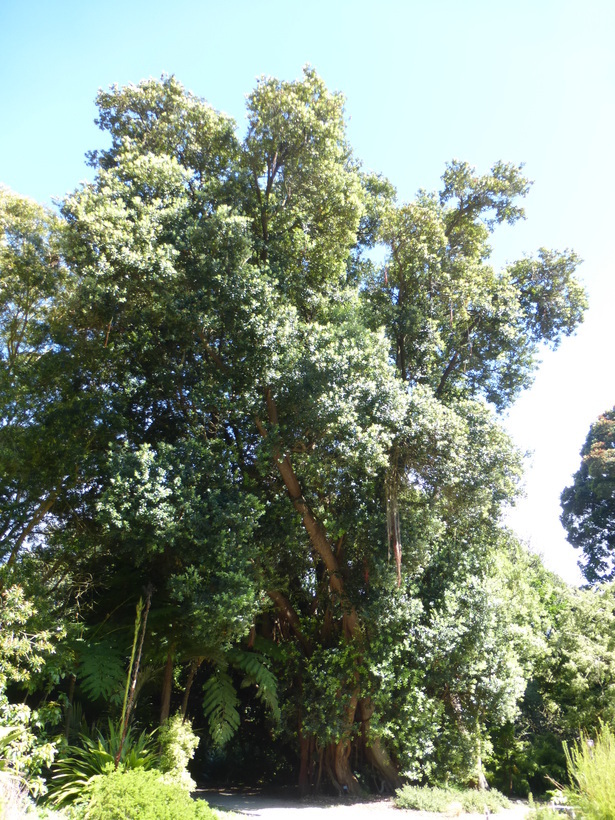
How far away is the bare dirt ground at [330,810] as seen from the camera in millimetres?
8766

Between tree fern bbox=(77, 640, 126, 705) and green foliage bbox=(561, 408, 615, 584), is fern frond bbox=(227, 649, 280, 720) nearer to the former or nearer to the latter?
tree fern bbox=(77, 640, 126, 705)

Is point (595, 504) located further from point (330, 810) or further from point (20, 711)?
point (20, 711)

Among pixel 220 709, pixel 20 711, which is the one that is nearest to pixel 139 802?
pixel 20 711

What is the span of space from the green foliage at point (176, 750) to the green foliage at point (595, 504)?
21.3m

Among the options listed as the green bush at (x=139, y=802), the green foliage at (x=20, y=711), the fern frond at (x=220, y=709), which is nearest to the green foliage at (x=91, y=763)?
the green foliage at (x=20, y=711)

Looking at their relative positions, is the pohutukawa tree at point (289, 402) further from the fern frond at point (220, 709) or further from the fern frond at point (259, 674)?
the fern frond at point (259, 674)

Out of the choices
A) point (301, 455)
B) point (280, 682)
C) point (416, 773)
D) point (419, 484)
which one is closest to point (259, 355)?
point (301, 455)

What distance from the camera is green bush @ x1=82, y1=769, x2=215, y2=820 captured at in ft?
17.0

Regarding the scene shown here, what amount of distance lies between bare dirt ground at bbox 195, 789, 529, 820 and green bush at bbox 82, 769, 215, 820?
363 cm

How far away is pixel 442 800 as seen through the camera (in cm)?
945

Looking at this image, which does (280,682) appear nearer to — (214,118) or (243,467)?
(243,467)

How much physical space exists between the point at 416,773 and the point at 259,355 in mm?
7969

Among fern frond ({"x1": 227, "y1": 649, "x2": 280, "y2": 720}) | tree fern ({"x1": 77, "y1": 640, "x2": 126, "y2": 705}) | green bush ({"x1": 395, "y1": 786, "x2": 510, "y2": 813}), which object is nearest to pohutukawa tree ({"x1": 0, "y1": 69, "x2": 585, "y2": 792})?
fern frond ({"x1": 227, "y1": 649, "x2": 280, "y2": 720})

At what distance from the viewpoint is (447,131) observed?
10914 millimetres
